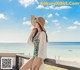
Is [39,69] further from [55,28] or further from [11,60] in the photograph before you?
Answer: [55,28]

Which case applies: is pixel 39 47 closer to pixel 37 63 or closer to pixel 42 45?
pixel 42 45

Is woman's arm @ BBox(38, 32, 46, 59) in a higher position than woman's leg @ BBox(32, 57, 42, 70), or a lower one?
higher

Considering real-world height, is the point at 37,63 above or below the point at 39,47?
below

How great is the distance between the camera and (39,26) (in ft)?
12.4

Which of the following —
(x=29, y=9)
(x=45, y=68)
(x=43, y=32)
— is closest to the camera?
(x=43, y=32)

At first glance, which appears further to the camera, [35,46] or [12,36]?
[12,36]

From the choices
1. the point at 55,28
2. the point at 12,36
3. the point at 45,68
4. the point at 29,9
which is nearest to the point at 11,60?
the point at 45,68

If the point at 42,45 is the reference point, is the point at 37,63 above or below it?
below

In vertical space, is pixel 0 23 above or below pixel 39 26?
above

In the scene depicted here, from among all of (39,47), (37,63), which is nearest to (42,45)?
(39,47)

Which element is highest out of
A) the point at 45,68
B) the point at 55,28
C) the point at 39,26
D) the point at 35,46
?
the point at 55,28

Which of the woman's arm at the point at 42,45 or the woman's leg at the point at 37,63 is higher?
the woman's arm at the point at 42,45

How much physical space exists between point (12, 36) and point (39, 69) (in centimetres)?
1210

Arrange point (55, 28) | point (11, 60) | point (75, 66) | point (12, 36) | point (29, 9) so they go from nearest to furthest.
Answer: point (75, 66) → point (11, 60) → point (12, 36) → point (29, 9) → point (55, 28)
